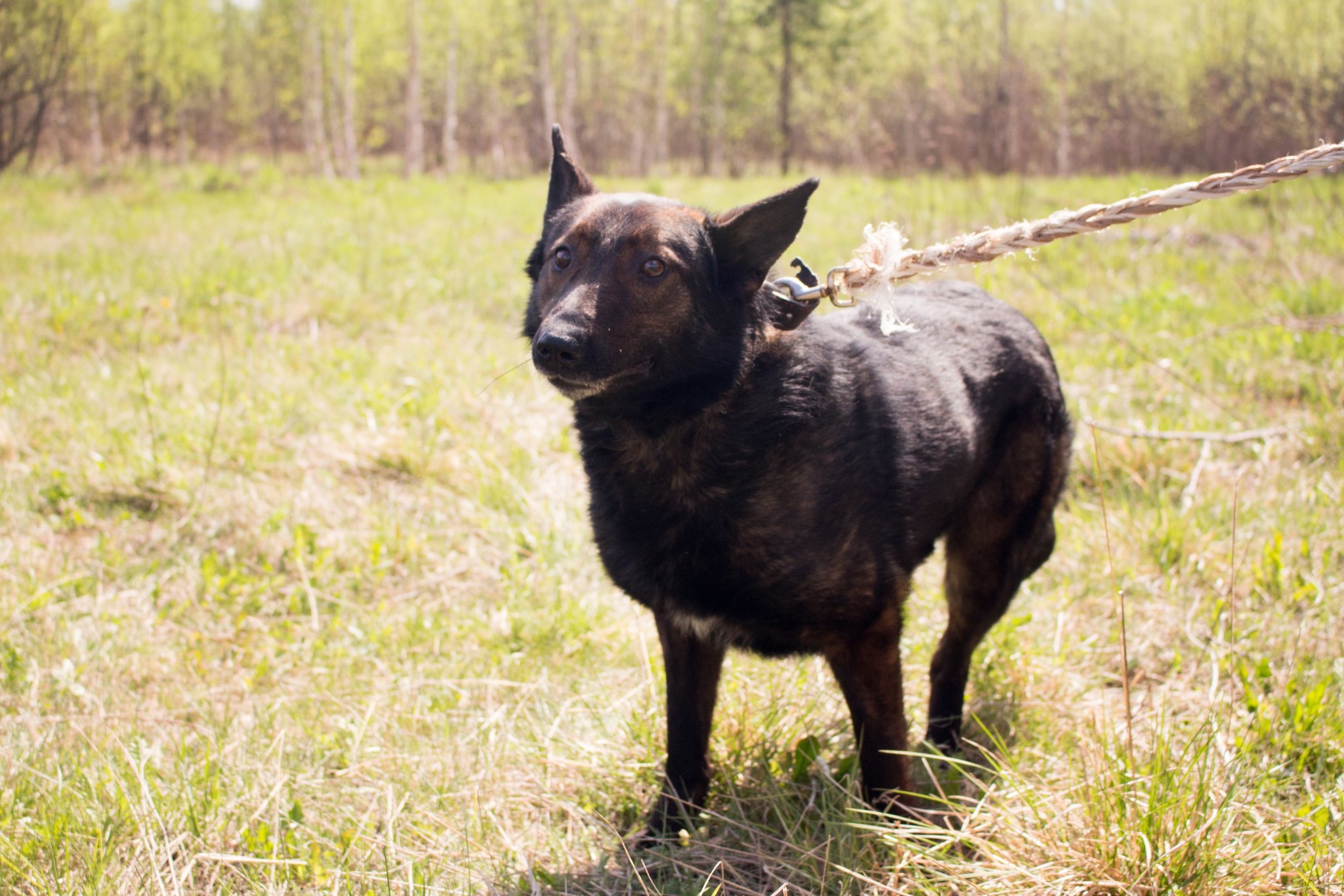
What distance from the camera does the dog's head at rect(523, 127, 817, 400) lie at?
6.61ft

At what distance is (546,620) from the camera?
3143mm

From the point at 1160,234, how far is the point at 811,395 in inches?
305

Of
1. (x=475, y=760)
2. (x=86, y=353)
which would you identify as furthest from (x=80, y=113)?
(x=475, y=760)

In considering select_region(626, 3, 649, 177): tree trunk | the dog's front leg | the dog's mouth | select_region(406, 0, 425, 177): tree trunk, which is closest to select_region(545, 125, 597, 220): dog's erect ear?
the dog's mouth

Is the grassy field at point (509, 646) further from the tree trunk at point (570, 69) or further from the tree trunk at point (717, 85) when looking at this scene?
the tree trunk at point (717, 85)

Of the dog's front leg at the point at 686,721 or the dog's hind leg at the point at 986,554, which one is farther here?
the dog's hind leg at the point at 986,554

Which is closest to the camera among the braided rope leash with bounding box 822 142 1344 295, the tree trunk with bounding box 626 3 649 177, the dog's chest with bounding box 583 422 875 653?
the braided rope leash with bounding box 822 142 1344 295

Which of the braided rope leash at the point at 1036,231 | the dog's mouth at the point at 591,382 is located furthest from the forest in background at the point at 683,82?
the dog's mouth at the point at 591,382

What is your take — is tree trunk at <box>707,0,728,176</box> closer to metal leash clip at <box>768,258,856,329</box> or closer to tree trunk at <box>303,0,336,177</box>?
tree trunk at <box>303,0,336,177</box>

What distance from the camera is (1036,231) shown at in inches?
74.7

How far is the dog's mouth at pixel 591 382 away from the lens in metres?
1.96

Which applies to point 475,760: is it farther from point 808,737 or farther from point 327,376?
point 327,376

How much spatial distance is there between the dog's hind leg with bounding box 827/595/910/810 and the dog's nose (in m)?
0.91

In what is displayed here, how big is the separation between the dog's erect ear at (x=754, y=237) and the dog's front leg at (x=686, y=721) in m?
0.87
